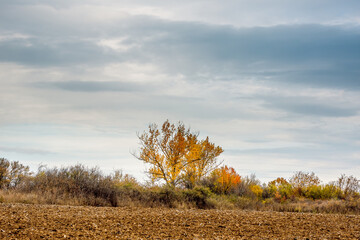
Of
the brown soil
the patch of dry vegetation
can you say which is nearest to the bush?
the patch of dry vegetation

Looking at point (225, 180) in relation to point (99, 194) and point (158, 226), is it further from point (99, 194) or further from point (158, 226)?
point (158, 226)

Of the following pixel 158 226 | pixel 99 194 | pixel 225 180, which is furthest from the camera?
pixel 225 180

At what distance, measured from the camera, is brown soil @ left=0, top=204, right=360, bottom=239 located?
906 centimetres

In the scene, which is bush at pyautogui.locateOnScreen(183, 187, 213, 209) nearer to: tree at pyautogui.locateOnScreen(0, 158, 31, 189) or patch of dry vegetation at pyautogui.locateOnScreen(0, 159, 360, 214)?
patch of dry vegetation at pyautogui.locateOnScreen(0, 159, 360, 214)

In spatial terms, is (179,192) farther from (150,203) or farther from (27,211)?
(27,211)

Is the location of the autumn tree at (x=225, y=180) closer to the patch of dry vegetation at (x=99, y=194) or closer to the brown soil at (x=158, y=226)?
the patch of dry vegetation at (x=99, y=194)

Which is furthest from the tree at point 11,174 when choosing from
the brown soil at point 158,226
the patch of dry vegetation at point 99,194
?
the brown soil at point 158,226

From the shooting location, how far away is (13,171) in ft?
69.2

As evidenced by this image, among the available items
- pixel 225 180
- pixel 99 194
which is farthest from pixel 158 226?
pixel 225 180

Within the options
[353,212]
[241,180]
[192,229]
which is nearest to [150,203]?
[192,229]

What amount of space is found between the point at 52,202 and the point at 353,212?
565 inches

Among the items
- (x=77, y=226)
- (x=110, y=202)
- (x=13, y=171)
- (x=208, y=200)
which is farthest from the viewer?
(x=13, y=171)

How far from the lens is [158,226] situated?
34.3ft

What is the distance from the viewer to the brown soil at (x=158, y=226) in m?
9.06
